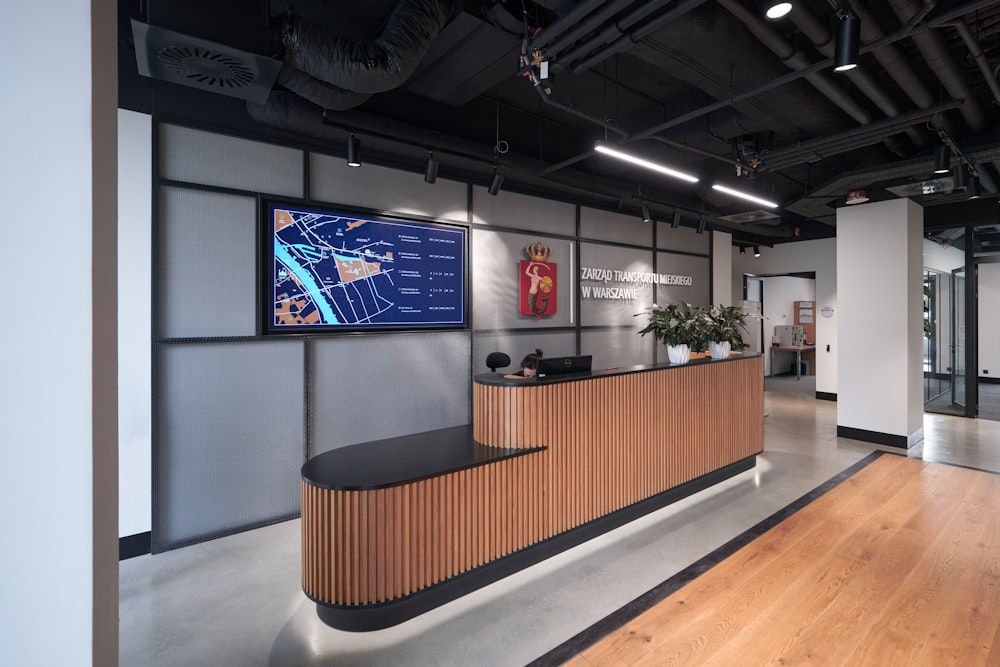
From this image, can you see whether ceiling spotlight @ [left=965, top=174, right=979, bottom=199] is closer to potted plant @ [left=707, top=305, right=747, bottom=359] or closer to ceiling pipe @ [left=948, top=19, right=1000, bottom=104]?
ceiling pipe @ [left=948, top=19, right=1000, bottom=104]

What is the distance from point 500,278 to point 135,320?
11.8ft

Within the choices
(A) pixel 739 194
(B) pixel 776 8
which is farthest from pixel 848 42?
(A) pixel 739 194

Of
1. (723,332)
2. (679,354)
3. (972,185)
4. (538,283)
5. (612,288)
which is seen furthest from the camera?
(612,288)

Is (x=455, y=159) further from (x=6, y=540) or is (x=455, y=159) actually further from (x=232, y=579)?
(x=6, y=540)

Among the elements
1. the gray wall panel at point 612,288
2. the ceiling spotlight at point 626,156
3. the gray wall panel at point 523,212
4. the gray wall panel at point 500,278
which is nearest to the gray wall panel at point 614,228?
the gray wall panel at point 612,288

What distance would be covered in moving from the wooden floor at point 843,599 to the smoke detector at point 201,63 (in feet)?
12.6

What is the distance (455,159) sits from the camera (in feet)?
16.1

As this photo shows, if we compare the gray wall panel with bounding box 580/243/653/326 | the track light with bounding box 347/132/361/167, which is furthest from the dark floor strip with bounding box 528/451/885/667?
the track light with bounding box 347/132/361/167

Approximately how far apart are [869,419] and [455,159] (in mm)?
6748

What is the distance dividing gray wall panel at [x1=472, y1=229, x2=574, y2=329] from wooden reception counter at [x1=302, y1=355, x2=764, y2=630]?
6.56 ft

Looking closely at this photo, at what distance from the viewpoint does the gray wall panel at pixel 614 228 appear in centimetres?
686

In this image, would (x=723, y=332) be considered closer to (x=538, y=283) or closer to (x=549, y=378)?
(x=538, y=283)

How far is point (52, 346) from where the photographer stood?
2.55ft

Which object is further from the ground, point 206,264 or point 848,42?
point 848,42
